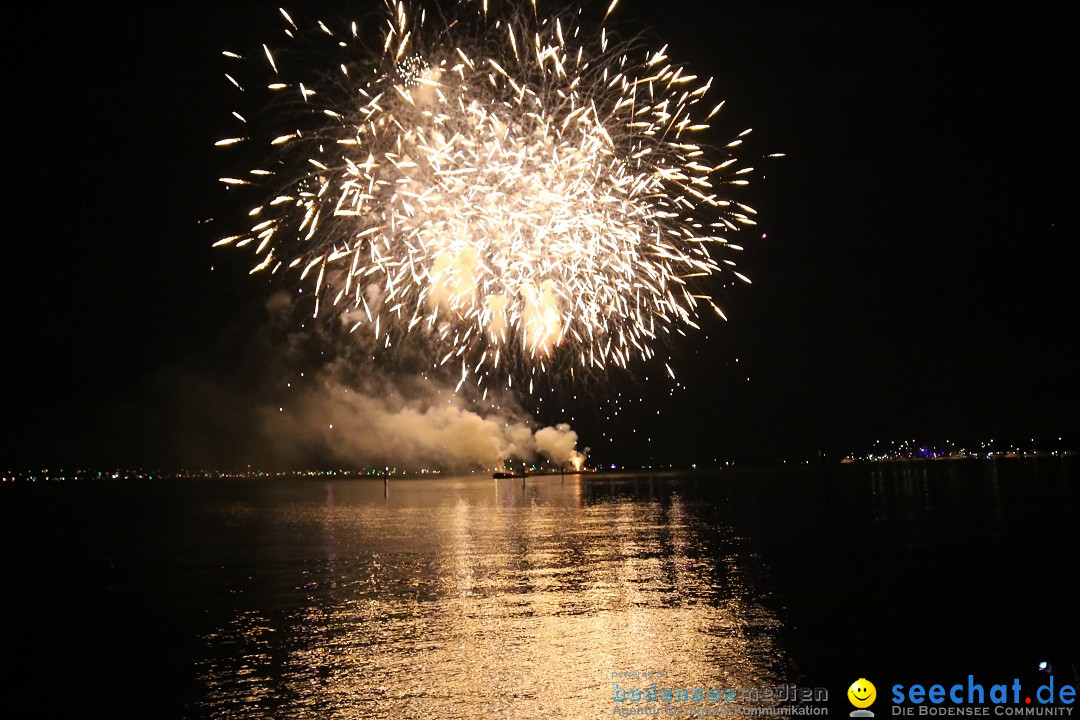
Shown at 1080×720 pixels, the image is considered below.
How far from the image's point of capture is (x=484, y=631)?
13867 millimetres

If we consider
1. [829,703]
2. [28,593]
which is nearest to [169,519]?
[28,593]

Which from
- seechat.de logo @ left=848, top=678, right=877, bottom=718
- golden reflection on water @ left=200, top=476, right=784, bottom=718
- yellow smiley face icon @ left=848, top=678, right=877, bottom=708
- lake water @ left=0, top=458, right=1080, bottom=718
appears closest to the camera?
seechat.de logo @ left=848, top=678, right=877, bottom=718

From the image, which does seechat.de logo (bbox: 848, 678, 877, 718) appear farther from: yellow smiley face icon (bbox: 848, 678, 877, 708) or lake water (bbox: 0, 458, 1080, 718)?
lake water (bbox: 0, 458, 1080, 718)

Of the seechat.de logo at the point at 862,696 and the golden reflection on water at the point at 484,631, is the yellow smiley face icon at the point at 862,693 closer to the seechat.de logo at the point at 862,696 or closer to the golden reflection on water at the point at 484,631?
the seechat.de logo at the point at 862,696

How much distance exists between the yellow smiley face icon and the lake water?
0.16 m

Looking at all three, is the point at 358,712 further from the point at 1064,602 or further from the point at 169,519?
the point at 169,519

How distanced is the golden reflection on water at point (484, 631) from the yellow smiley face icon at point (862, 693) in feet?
2.86

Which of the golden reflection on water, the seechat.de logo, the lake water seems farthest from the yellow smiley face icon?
the golden reflection on water

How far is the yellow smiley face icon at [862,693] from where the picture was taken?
988cm

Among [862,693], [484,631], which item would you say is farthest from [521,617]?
[862,693]

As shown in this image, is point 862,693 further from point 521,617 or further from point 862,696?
point 521,617

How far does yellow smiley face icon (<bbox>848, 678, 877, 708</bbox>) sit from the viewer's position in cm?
988

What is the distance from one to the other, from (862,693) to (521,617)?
20.3ft

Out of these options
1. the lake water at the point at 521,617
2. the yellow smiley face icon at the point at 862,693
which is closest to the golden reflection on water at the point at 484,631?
the lake water at the point at 521,617
